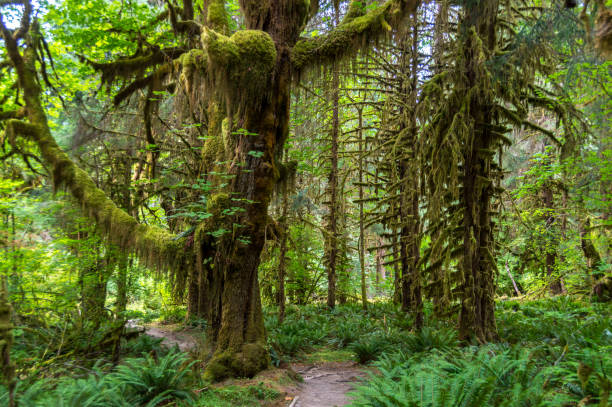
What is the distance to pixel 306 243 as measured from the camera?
15203mm

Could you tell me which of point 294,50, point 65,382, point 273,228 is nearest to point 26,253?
point 65,382

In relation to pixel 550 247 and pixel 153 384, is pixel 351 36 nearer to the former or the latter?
pixel 153 384

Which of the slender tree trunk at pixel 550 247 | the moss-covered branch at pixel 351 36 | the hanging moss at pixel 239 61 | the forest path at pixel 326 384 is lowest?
the forest path at pixel 326 384

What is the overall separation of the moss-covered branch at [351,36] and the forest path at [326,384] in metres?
5.39

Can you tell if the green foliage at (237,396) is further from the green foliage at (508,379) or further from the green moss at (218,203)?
the green moss at (218,203)

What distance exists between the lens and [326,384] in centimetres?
645

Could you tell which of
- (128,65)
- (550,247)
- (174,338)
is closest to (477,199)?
(128,65)

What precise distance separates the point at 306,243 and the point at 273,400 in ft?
33.1

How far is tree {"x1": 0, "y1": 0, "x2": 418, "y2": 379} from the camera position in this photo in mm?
5750

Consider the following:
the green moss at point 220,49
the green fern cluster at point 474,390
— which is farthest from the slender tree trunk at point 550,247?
the green moss at point 220,49

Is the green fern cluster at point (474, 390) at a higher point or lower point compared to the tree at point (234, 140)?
lower

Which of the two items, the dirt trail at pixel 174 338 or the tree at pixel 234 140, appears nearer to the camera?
the tree at pixel 234 140

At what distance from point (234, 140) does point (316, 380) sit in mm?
4830

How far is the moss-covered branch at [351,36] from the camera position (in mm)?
6098
